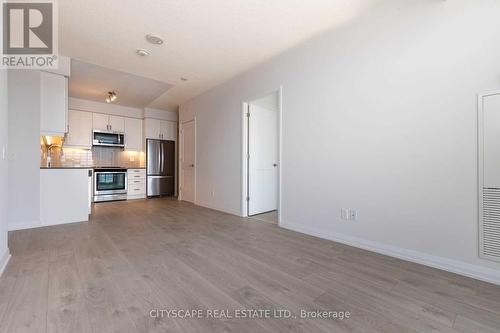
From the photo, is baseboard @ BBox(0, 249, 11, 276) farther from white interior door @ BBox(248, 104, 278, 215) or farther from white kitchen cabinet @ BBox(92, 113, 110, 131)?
white kitchen cabinet @ BBox(92, 113, 110, 131)

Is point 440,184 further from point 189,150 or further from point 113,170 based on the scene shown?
point 113,170

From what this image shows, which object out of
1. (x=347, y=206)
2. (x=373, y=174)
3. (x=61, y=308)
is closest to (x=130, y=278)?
(x=61, y=308)

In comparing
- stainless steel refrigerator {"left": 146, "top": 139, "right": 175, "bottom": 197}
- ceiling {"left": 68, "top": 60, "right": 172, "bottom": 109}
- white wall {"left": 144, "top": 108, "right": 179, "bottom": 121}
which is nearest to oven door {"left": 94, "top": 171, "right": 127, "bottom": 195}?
stainless steel refrigerator {"left": 146, "top": 139, "right": 175, "bottom": 197}

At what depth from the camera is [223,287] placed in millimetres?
1703

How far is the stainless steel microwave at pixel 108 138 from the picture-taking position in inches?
234

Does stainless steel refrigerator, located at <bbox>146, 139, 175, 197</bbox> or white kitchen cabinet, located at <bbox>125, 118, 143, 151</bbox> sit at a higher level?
white kitchen cabinet, located at <bbox>125, 118, 143, 151</bbox>

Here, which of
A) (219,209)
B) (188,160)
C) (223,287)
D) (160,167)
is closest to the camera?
(223,287)

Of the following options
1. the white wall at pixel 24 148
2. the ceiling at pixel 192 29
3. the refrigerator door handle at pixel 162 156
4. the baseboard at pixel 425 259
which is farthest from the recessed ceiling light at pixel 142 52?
the refrigerator door handle at pixel 162 156

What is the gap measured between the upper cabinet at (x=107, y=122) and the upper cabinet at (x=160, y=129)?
0.64 meters

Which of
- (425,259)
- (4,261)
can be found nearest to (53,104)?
(4,261)

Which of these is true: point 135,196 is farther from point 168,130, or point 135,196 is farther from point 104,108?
point 104,108

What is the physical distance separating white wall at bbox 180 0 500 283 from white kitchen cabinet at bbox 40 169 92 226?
3312mm

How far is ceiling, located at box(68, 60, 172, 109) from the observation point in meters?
4.04

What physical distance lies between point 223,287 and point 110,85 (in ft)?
15.9
